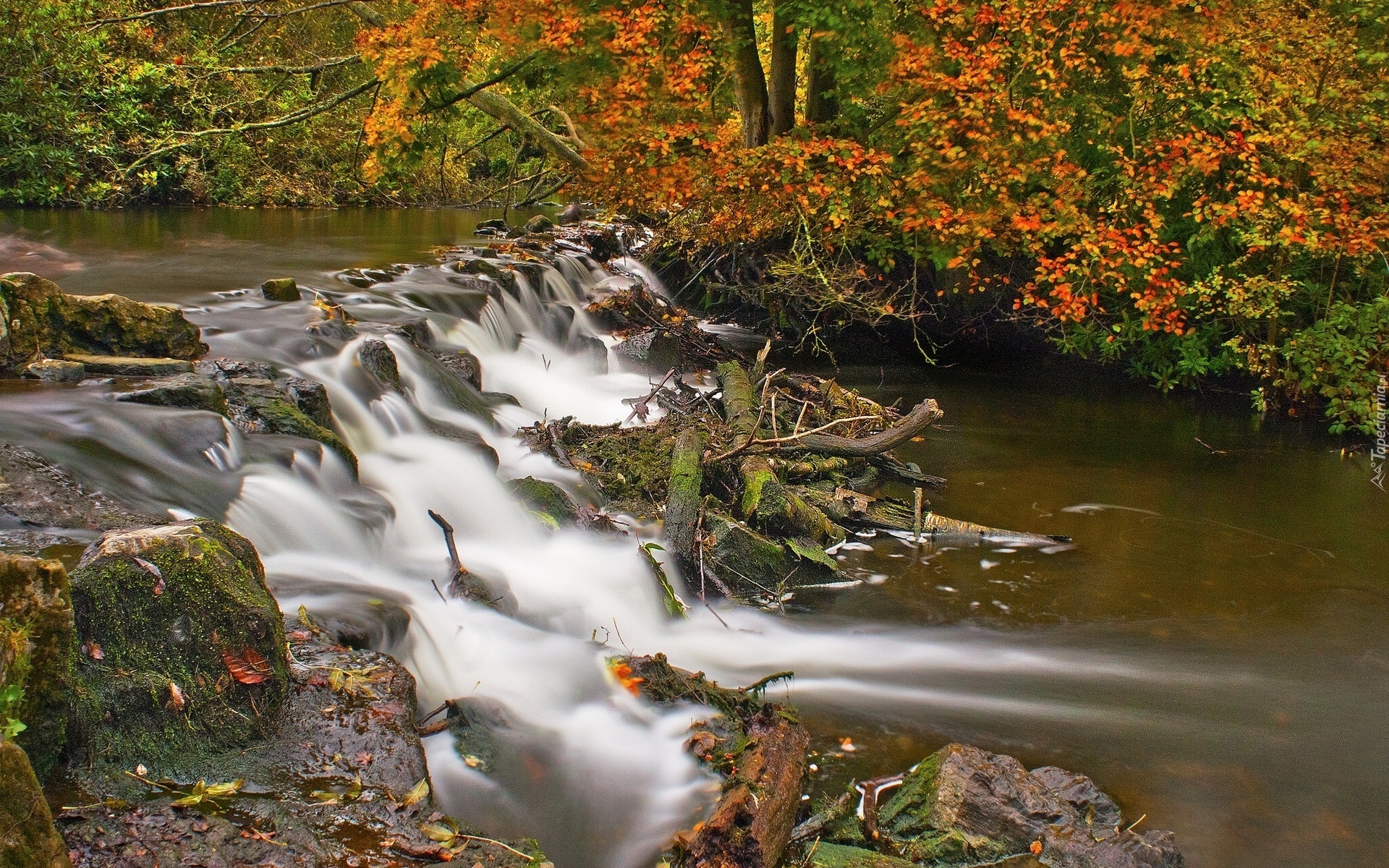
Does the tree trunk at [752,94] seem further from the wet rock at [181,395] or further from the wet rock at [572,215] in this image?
the wet rock at [181,395]

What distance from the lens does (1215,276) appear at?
11039 mm

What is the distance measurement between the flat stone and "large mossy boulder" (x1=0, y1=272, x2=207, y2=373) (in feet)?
0.49

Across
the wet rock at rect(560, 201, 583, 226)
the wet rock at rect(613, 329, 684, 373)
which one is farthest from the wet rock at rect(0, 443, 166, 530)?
the wet rock at rect(560, 201, 583, 226)

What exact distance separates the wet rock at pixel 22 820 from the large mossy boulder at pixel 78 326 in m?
5.19

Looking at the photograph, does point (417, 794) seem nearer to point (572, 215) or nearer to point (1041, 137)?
point (1041, 137)

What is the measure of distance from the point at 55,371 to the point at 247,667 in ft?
13.5

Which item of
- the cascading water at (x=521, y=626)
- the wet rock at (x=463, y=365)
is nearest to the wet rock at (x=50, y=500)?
the cascading water at (x=521, y=626)

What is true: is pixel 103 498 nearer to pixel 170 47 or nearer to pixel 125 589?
pixel 125 589

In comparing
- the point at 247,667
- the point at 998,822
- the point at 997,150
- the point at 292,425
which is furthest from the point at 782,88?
the point at 247,667

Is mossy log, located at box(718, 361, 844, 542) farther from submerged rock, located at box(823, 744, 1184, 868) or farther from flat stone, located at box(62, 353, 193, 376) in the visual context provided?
flat stone, located at box(62, 353, 193, 376)

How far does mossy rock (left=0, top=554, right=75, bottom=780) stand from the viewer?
2.73 meters

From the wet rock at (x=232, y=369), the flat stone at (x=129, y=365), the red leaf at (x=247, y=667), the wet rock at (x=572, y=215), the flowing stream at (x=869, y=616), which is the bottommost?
the flowing stream at (x=869, y=616)

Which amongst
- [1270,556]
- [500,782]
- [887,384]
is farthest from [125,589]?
[887,384]

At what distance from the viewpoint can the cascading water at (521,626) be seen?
14.0ft
